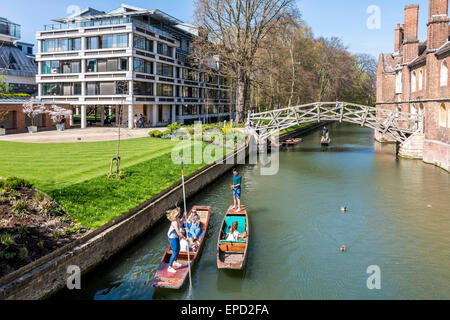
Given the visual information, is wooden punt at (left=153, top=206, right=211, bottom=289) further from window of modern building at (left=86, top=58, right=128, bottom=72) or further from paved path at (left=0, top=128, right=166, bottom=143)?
window of modern building at (left=86, top=58, right=128, bottom=72)

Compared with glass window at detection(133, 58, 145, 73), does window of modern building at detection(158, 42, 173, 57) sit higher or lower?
higher

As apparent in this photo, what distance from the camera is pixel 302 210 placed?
1766 cm

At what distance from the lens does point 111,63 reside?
142 feet

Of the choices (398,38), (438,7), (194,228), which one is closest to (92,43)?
(398,38)

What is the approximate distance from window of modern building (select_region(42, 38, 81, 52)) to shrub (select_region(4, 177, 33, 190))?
35.2 m

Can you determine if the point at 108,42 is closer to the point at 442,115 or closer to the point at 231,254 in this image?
the point at 442,115

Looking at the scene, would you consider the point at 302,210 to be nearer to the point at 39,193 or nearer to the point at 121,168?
the point at 121,168

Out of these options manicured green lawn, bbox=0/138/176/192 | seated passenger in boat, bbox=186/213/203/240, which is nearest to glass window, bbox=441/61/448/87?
manicured green lawn, bbox=0/138/176/192

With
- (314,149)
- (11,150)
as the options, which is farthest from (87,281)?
(314,149)

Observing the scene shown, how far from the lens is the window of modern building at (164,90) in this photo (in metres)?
48.8

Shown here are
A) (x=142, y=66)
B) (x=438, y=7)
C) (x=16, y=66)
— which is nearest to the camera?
(x=438, y=7)

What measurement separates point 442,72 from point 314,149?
1443 centimetres

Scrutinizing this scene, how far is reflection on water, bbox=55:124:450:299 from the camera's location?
10.5 m

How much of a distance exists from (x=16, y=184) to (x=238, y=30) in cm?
3105
